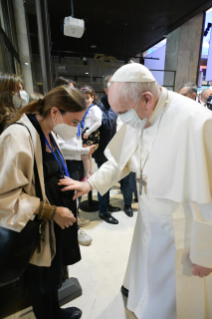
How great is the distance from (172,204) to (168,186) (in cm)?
14

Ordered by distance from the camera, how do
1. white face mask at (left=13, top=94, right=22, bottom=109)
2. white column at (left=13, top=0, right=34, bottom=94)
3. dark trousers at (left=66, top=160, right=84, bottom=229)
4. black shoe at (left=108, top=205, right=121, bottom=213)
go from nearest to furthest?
white face mask at (left=13, top=94, right=22, bottom=109) → white column at (left=13, top=0, right=34, bottom=94) → dark trousers at (left=66, top=160, right=84, bottom=229) → black shoe at (left=108, top=205, right=121, bottom=213)

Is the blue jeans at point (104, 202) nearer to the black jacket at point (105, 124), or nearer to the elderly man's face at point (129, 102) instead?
the black jacket at point (105, 124)

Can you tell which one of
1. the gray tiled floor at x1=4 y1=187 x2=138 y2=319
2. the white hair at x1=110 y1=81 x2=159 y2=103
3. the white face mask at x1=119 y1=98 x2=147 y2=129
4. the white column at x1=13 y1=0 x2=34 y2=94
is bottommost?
the gray tiled floor at x1=4 y1=187 x2=138 y2=319

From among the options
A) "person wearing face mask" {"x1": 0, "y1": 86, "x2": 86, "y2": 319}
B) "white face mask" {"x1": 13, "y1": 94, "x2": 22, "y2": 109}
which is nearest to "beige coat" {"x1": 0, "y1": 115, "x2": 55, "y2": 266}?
"person wearing face mask" {"x1": 0, "y1": 86, "x2": 86, "y2": 319}

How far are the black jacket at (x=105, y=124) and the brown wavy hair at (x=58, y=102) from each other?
1.75m

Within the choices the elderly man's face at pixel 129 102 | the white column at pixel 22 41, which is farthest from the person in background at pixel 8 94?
the white column at pixel 22 41

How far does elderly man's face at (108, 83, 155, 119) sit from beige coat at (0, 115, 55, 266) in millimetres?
501

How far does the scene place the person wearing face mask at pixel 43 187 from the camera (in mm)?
914

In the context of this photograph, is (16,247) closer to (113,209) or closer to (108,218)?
(108,218)

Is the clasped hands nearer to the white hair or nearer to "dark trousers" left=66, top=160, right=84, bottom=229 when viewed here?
the white hair

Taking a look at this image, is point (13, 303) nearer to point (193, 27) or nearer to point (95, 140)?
point (95, 140)

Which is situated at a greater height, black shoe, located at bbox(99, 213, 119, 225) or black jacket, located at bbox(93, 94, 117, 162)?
black jacket, located at bbox(93, 94, 117, 162)

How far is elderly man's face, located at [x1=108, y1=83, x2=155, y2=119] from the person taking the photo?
106cm

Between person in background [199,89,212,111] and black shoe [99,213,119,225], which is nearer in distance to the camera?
black shoe [99,213,119,225]
